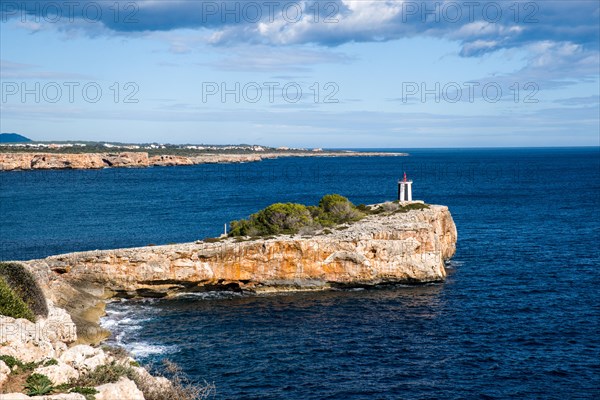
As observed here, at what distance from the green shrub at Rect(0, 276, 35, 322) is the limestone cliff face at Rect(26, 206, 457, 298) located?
42.6 feet

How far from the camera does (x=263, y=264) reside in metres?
39.1

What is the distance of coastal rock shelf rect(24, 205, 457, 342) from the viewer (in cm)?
3797

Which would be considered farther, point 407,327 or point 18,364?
point 407,327

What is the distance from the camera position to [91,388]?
15.3m

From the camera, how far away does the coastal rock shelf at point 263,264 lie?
125ft

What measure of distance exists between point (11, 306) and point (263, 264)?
59.3ft

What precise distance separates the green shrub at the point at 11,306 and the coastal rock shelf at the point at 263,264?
12.0 metres

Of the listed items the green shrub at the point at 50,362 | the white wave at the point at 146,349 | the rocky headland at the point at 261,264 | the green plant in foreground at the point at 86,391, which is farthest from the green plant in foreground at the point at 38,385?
the rocky headland at the point at 261,264

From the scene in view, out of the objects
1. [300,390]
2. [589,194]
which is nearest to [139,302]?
[300,390]

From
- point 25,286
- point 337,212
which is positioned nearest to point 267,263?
point 337,212

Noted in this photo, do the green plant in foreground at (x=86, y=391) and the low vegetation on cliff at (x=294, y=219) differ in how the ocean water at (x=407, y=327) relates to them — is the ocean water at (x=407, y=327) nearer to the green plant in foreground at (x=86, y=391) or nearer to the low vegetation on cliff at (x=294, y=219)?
the low vegetation on cliff at (x=294, y=219)

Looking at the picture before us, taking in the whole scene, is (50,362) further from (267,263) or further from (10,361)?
(267,263)

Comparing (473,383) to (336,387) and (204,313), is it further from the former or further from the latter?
(204,313)

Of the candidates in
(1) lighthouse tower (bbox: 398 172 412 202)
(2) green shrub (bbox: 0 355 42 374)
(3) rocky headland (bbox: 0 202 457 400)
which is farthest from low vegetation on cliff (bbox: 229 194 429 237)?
(2) green shrub (bbox: 0 355 42 374)
